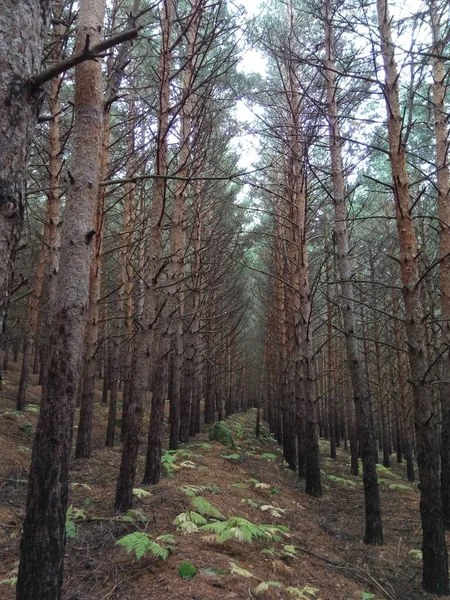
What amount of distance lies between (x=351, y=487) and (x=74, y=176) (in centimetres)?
1004

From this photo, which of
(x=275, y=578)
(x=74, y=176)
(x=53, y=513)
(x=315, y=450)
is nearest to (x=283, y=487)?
(x=315, y=450)

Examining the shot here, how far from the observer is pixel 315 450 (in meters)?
8.68

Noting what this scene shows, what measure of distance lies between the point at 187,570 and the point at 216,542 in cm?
76

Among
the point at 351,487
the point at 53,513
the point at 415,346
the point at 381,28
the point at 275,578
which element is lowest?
the point at 351,487

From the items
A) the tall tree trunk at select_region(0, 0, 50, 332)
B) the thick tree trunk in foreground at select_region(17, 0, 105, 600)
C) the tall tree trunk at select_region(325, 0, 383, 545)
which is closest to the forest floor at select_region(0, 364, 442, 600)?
the tall tree trunk at select_region(325, 0, 383, 545)

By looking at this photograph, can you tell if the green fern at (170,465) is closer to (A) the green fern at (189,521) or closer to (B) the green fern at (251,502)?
(B) the green fern at (251,502)

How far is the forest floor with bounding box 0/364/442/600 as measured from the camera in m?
3.34

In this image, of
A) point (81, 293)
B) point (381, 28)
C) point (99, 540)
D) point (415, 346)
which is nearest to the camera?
point (81, 293)

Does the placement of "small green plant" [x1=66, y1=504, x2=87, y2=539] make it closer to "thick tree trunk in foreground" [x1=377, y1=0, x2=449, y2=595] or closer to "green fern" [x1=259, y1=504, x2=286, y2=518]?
"green fern" [x1=259, y1=504, x2=286, y2=518]

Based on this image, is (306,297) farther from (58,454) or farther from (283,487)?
(58,454)

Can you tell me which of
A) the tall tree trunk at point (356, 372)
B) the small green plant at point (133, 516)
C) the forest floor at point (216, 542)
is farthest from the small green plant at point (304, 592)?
the tall tree trunk at point (356, 372)

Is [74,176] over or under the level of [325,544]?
over

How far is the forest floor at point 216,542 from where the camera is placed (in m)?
3.34

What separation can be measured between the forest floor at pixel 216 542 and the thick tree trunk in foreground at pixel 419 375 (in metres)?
0.34
